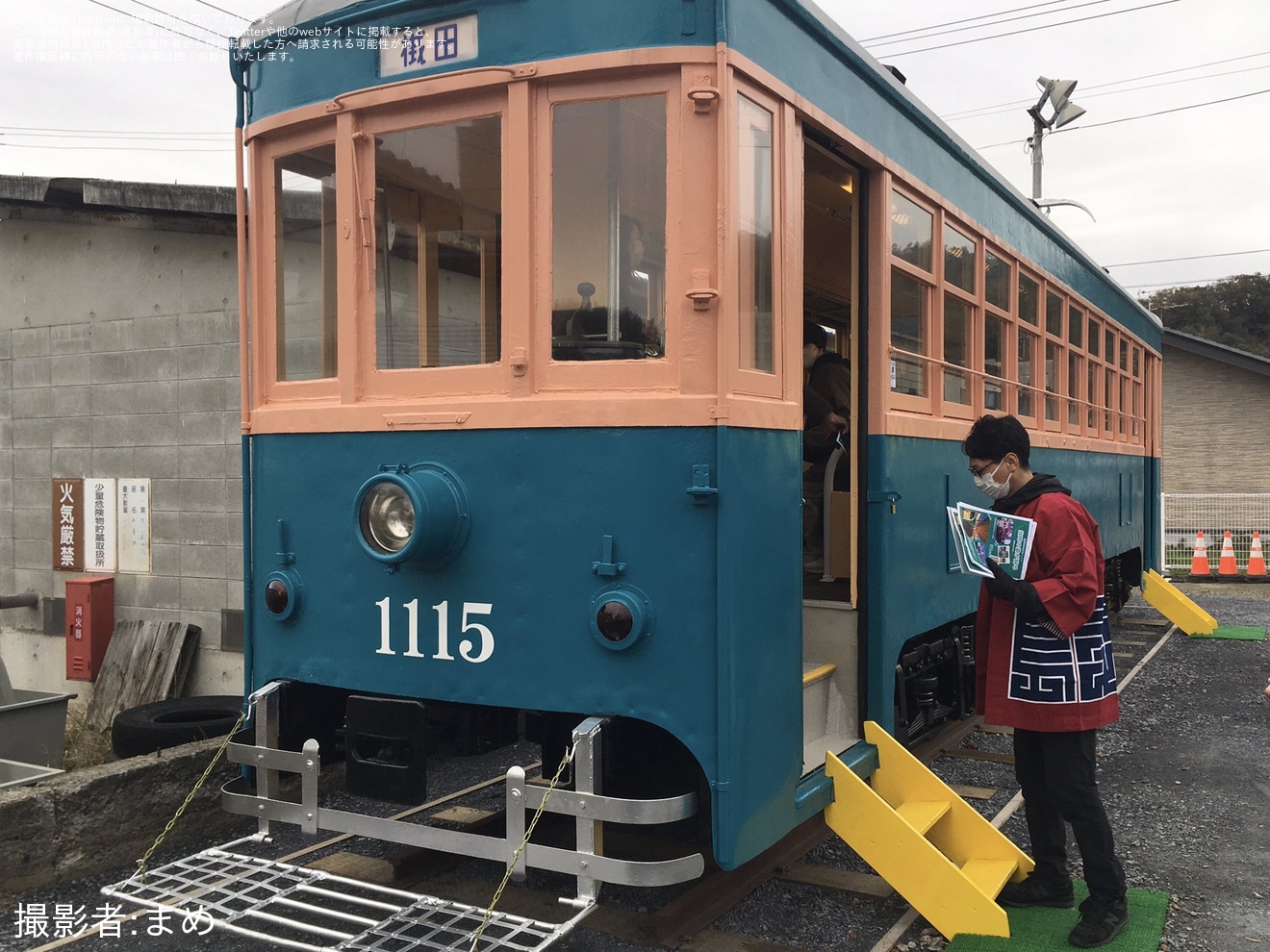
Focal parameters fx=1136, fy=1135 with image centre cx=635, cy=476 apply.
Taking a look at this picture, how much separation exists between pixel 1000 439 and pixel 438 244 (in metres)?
1.99

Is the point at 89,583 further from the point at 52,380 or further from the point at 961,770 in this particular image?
the point at 961,770

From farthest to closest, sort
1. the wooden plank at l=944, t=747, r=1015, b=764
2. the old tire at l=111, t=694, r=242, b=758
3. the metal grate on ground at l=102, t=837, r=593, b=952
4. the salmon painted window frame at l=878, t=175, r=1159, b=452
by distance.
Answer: the wooden plank at l=944, t=747, r=1015, b=764 → the old tire at l=111, t=694, r=242, b=758 → the salmon painted window frame at l=878, t=175, r=1159, b=452 → the metal grate on ground at l=102, t=837, r=593, b=952

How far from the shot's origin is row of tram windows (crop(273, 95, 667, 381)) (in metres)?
3.33

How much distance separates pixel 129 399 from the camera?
714 cm

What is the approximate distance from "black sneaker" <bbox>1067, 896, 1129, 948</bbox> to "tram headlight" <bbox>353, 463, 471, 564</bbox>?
233 centimetres

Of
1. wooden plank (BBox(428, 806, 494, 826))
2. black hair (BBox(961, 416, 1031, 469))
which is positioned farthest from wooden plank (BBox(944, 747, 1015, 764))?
black hair (BBox(961, 416, 1031, 469))

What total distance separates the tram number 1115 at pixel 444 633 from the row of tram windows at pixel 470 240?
2.51ft

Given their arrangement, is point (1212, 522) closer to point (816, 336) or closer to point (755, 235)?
point (816, 336)

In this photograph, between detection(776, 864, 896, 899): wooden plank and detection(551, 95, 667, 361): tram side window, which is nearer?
detection(551, 95, 667, 361): tram side window

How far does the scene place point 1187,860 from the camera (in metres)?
4.62

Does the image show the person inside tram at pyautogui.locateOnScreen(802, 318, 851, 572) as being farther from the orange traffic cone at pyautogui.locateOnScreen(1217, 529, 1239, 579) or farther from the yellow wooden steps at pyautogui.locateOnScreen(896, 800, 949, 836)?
the orange traffic cone at pyautogui.locateOnScreen(1217, 529, 1239, 579)

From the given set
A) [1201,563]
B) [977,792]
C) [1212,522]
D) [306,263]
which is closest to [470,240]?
[306,263]

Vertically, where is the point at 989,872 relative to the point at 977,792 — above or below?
above

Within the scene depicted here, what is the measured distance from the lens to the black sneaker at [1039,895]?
13.0 feet
